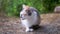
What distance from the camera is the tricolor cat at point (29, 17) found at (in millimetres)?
2928

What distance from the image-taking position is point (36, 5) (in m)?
5.13

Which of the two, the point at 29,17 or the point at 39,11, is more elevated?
the point at 29,17

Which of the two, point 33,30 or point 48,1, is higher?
point 48,1

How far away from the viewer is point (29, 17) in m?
2.97

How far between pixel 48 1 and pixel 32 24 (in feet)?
8.21

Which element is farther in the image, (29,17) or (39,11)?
(39,11)

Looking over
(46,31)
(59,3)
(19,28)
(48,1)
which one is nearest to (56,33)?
(46,31)

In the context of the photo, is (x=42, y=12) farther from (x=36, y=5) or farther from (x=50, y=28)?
(x=50, y=28)

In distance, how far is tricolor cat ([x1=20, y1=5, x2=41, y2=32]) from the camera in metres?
2.93

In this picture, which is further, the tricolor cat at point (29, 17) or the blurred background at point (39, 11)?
the blurred background at point (39, 11)

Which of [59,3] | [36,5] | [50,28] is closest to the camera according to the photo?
[50,28]

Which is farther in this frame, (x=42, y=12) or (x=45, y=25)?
(x=42, y=12)

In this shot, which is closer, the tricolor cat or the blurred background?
the tricolor cat

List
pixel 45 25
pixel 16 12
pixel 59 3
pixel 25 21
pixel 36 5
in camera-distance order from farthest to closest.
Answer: pixel 59 3
pixel 36 5
pixel 16 12
pixel 45 25
pixel 25 21
